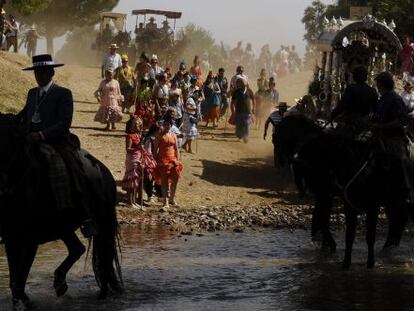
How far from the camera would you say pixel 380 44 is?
27.7 metres

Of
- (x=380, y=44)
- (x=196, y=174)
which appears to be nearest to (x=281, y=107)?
(x=196, y=174)

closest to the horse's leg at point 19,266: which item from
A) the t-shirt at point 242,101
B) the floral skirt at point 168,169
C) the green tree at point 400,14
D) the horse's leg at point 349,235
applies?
the horse's leg at point 349,235

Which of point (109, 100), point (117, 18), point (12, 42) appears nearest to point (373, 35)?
point (109, 100)

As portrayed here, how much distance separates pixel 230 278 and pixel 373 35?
649 inches

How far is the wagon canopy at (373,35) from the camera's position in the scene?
2691 centimetres

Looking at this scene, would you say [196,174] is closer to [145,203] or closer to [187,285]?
[145,203]

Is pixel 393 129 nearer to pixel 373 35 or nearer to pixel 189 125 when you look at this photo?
pixel 189 125

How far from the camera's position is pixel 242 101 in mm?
30922

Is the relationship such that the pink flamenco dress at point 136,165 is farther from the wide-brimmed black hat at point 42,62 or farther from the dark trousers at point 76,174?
the wide-brimmed black hat at point 42,62

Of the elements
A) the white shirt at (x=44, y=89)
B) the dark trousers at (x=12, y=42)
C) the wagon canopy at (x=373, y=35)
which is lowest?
the white shirt at (x=44, y=89)

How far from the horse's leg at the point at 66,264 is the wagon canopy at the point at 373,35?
17005 millimetres

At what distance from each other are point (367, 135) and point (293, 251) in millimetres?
2416

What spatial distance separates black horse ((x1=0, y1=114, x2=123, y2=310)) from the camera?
985 centimetres

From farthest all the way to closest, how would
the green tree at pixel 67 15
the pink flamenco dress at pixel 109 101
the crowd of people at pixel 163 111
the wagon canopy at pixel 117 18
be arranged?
the green tree at pixel 67 15
the wagon canopy at pixel 117 18
the pink flamenco dress at pixel 109 101
the crowd of people at pixel 163 111
